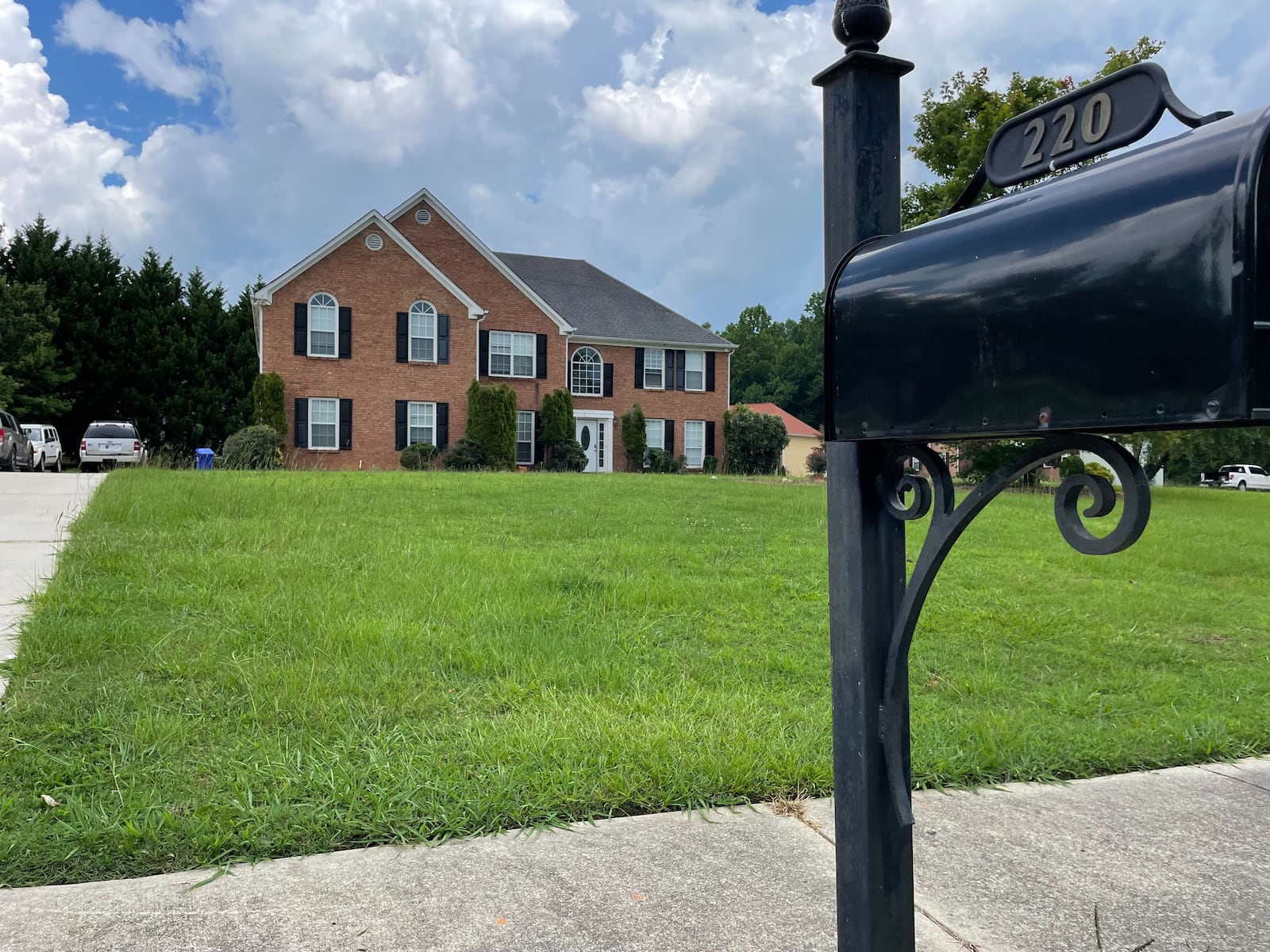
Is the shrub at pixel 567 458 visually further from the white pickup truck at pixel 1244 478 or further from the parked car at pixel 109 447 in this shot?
the white pickup truck at pixel 1244 478

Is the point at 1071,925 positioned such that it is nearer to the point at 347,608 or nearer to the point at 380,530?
the point at 347,608

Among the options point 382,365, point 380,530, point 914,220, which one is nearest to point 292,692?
point 380,530

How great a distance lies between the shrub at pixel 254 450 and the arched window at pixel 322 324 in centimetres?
349

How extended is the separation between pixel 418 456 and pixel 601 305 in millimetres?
10032

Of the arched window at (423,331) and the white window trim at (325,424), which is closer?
the white window trim at (325,424)

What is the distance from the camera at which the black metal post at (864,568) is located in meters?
1.81

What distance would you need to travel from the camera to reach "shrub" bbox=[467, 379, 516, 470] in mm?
27203

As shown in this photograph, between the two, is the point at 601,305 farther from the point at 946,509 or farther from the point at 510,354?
the point at 946,509

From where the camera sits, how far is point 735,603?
A: 626 centimetres

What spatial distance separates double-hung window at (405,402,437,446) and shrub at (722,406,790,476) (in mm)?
10024

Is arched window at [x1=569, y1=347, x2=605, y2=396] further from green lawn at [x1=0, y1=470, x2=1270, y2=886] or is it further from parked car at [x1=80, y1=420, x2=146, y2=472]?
green lawn at [x1=0, y1=470, x2=1270, y2=886]

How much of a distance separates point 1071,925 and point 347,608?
418 centimetres

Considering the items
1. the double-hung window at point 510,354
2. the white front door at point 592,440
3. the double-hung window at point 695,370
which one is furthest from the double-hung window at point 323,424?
the double-hung window at point 695,370

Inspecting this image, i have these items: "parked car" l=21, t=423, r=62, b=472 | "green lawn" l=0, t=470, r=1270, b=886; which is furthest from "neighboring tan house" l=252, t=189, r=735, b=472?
"green lawn" l=0, t=470, r=1270, b=886
